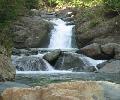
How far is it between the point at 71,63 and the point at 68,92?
15.7m

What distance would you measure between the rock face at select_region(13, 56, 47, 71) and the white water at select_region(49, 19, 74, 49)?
6363 millimetres

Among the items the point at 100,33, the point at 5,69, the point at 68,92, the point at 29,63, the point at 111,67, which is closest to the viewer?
the point at 68,92

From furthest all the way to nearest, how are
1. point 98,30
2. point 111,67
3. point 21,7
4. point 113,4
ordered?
1. point 113,4
2. point 21,7
3. point 98,30
4. point 111,67

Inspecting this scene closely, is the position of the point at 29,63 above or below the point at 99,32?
below

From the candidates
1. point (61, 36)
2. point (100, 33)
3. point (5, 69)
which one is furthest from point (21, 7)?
point (5, 69)

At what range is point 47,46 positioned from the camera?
27672mm

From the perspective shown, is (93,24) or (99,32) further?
(93,24)

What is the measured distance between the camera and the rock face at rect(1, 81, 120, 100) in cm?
536

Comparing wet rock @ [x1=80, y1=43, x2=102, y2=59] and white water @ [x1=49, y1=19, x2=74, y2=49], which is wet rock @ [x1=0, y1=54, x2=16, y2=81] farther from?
white water @ [x1=49, y1=19, x2=74, y2=49]

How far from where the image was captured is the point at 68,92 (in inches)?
212

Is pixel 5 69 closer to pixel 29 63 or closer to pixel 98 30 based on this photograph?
pixel 29 63

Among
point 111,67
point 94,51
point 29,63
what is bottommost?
point 29,63

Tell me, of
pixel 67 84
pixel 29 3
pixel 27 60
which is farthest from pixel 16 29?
pixel 67 84

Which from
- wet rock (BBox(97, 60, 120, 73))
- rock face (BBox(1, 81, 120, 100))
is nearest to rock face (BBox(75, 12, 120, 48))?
wet rock (BBox(97, 60, 120, 73))
